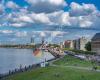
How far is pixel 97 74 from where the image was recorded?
208ft

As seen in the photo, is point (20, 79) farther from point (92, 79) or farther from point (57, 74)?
point (92, 79)

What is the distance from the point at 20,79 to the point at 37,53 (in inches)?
1075

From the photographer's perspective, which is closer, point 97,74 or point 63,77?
point 63,77

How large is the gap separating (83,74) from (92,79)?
467cm

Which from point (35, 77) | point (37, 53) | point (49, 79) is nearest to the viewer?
point (49, 79)

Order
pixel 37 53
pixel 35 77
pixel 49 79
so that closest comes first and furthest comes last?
pixel 49 79 → pixel 35 77 → pixel 37 53

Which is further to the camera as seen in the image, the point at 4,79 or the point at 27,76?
the point at 27,76

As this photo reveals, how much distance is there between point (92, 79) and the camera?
58156 mm

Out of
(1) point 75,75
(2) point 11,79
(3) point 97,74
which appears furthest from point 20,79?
(3) point 97,74

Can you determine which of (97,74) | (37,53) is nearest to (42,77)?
(97,74)

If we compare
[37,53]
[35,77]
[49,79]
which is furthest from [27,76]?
[37,53]

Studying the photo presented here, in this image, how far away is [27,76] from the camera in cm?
6431

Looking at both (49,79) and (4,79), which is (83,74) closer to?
(49,79)

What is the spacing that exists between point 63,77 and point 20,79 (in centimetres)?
769
